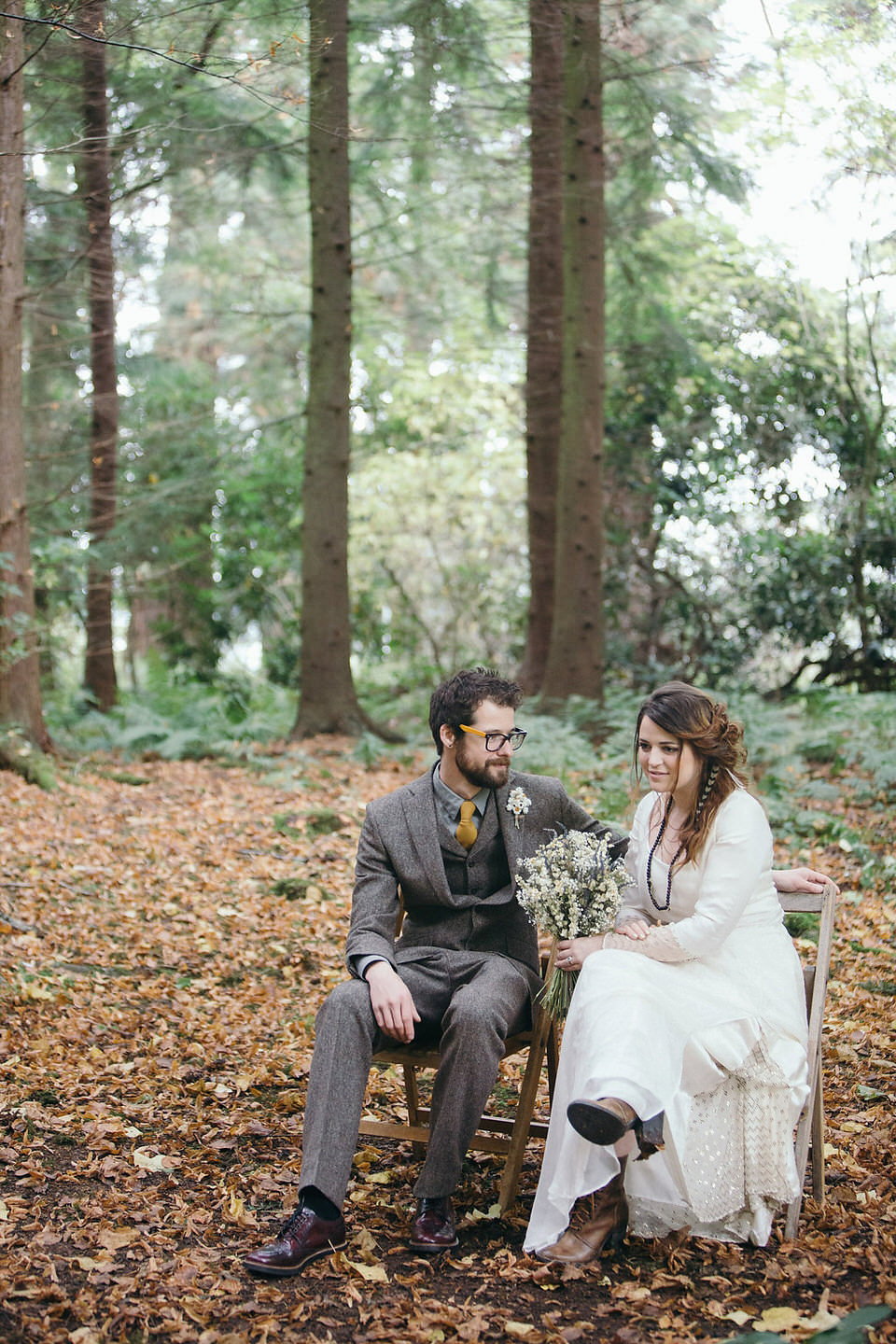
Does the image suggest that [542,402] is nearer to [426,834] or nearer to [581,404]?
[581,404]

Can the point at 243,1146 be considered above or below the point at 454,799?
below

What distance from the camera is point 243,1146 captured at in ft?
13.6

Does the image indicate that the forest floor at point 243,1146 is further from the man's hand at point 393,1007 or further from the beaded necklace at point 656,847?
the beaded necklace at point 656,847

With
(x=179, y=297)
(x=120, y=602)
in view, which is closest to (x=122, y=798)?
(x=120, y=602)

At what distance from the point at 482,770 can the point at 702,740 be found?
69 centimetres

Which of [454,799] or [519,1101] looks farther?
[454,799]

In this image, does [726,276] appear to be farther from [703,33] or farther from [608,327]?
[703,33]

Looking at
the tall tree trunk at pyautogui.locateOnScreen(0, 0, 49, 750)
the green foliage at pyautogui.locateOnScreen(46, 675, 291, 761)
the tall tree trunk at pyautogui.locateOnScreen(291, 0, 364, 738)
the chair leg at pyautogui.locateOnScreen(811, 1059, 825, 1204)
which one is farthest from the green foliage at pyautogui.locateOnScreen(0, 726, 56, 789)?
the chair leg at pyautogui.locateOnScreen(811, 1059, 825, 1204)

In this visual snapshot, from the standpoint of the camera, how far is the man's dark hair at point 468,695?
382 cm

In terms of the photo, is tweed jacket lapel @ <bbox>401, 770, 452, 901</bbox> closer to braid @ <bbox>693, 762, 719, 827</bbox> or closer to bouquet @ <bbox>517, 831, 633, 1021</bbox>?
bouquet @ <bbox>517, 831, 633, 1021</bbox>

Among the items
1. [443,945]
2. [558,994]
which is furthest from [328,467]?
[558,994]

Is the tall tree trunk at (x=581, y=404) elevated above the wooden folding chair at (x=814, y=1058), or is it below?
above

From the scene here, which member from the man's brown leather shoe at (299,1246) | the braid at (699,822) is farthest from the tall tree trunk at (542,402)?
the man's brown leather shoe at (299,1246)

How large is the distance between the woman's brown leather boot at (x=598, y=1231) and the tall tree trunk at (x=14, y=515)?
6805 millimetres
